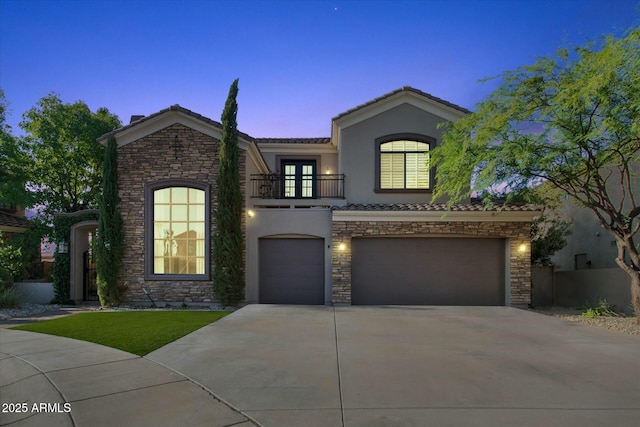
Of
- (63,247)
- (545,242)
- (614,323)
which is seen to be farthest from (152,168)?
(545,242)

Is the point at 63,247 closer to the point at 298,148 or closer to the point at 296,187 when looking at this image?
the point at 296,187

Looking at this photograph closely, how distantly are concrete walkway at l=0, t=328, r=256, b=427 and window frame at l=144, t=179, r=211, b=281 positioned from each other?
6.20m

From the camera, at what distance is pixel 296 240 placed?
1322 centimetres

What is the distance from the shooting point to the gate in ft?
45.5

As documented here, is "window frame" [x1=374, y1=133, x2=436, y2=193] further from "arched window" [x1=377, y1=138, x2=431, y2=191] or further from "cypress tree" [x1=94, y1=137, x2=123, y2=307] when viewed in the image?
"cypress tree" [x1=94, y1=137, x2=123, y2=307]

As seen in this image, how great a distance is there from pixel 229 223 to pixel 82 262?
6.39m

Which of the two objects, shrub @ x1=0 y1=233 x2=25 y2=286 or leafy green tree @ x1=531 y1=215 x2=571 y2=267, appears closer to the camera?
shrub @ x1=0 y1=233 x2=25 y2=286

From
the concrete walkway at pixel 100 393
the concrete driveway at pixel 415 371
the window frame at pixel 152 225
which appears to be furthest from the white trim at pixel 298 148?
the concrete walkway at pixel 100 393

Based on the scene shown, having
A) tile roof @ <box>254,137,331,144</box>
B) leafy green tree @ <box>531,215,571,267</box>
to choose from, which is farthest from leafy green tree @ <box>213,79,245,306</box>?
leafy green tree @ <box>531,215,571,267</box>

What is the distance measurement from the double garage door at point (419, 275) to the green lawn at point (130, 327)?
11.9 feet

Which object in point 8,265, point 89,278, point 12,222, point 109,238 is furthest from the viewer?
point 12,222

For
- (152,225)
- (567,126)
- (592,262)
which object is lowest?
(592,262)

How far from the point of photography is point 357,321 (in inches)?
361

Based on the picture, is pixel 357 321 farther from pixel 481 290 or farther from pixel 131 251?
pixel 131 251
